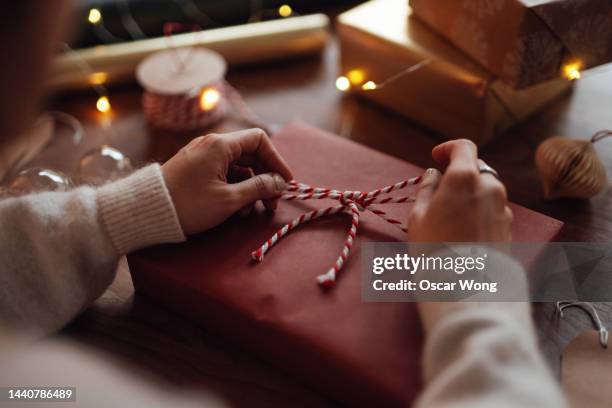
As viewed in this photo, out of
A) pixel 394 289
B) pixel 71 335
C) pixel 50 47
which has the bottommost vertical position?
pixel 71 335

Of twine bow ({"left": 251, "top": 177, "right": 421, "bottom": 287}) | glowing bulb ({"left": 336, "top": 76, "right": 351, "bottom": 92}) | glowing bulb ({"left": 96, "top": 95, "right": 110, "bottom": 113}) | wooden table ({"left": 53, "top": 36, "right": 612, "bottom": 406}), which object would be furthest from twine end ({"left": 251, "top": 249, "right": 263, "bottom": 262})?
glowing bulb ({"left": 96, "top": 95, "right": 110, "bottom": 113})

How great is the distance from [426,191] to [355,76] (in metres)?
0.42

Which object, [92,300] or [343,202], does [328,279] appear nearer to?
[343,202]

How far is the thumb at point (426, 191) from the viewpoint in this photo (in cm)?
63

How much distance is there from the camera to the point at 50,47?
1.36 ft

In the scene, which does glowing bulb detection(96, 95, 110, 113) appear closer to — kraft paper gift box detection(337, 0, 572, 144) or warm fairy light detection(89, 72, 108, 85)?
warm fairy light detection(89, 72, 108, 85)

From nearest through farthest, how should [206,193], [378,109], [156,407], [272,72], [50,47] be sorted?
[50,47], [156,407], [206,193], [378,109], [272,72]

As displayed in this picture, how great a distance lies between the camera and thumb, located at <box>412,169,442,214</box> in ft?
2.08

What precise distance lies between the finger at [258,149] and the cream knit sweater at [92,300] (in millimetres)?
100

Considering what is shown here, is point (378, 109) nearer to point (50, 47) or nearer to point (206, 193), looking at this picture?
point (206, 193)

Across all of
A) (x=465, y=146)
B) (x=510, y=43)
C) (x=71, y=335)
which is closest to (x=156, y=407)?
(x=71, y=335)

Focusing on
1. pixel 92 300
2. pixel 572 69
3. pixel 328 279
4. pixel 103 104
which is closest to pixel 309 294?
pixel 328 279

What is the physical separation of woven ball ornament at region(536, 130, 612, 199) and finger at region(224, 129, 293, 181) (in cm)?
36

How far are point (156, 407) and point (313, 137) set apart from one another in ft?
1.44
